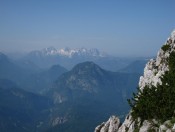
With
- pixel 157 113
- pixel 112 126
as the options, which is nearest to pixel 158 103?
pixel 157 113

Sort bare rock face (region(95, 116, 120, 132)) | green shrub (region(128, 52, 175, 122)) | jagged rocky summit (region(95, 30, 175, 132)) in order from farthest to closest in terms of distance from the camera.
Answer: bare rock face (region(95, 116, 120, 132)), green shrub (region(128, 52, 175, 122)), jagged rocky summit (region(95, 30, 175, 132))

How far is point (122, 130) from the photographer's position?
62.0m

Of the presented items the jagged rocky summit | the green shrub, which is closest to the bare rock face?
the jagged rocky summit

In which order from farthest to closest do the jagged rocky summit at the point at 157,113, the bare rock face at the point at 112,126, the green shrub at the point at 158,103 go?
the bare rock face at the point at 112,126 → the green shrub at the point at 158,103 → the jagged rocky summit at the point at 157,113

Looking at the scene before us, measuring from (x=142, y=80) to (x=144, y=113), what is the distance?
1023 inches

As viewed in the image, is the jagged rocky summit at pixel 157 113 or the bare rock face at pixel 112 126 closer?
the jagged rocky summit at pixel 157 113

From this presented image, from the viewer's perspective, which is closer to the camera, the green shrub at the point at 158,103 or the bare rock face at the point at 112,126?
the green shrub at the point at 158,103

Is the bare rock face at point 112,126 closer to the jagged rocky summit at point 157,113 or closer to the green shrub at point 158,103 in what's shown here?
the jagged rocky summit at point 157,113

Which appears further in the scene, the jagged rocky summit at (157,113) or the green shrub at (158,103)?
the green shrub at (158,103)

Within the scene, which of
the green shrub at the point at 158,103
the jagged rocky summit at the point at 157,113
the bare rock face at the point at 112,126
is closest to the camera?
the jagged rocky summit at the point at 157,113

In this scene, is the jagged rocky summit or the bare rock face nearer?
the jagged rocky summit

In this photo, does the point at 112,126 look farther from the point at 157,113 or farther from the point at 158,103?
the point at 157,113

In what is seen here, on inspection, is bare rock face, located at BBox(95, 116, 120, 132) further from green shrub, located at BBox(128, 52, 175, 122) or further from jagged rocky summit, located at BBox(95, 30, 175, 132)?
green shrub, located at BBox(128, 52, 175, 122)

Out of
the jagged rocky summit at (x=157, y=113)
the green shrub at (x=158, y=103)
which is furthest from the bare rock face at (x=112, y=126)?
the green shrub at (x=158, y=103)
